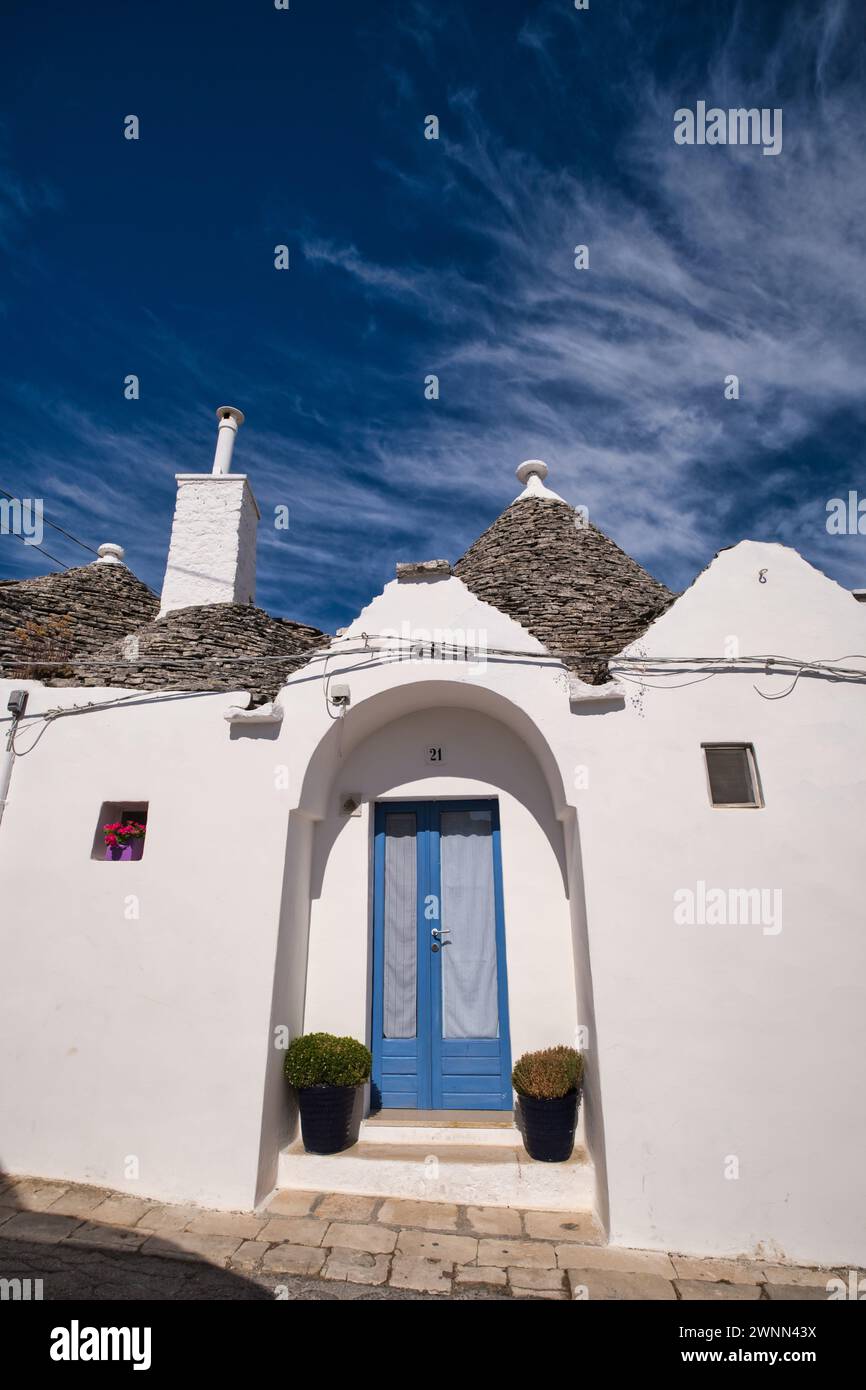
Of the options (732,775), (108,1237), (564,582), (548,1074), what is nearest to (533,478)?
(564,582)

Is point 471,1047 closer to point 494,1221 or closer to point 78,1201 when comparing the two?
point 494,1221

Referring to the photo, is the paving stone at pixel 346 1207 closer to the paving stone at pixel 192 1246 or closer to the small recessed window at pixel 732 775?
the paving stone at pixel 192 1246

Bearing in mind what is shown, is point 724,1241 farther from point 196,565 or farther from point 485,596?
point 196,565

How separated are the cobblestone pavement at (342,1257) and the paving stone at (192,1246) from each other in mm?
12

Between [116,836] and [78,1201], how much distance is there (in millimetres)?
2940

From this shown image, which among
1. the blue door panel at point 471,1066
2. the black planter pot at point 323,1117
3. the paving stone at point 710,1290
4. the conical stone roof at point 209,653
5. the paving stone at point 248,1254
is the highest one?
the conical stone roof at point 209,653

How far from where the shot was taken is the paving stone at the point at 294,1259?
4332 mm

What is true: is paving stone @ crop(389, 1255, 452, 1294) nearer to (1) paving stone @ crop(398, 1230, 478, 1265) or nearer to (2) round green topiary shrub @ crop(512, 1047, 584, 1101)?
(1) paving stone @ crop(398, 1230, 478, 1265)

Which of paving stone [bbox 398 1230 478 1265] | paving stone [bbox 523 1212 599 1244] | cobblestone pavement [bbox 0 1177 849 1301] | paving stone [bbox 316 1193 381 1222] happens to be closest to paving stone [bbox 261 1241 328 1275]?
cobblestone pavement [bbox 0 1177 849 1301]

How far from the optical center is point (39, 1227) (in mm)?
4805

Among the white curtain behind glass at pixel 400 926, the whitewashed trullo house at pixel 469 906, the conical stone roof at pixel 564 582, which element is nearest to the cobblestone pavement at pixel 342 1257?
the whitewashed trullo house at pixel 469 906

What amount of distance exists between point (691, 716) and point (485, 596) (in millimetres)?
3941
